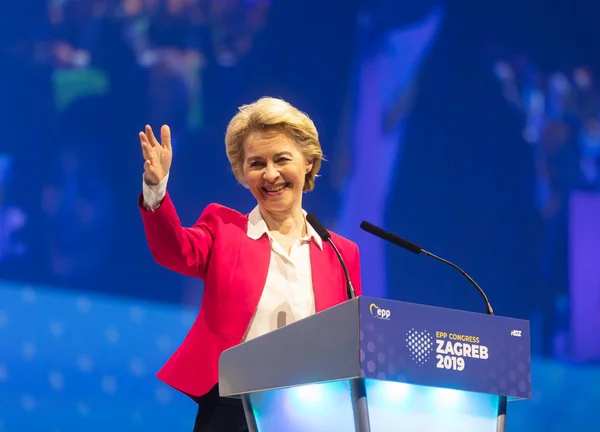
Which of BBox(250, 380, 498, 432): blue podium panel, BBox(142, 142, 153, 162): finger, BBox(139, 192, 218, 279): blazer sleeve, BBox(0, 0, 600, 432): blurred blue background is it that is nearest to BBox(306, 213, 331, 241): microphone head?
BBox(139, 192, 218, 279): blazer sleeve

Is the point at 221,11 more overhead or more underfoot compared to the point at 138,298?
more overhead

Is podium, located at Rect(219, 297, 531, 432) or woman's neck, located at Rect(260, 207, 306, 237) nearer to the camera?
podium, located at Rect(219, 297, 531, 432)

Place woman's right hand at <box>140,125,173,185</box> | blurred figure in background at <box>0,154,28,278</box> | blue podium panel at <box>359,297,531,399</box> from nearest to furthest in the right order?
1. blue podium panel at <box>359,297,531,399</box>
2. woman's right hand at <box>140,125,173,185</box>
3. blurred figure in background at <box>0,154,28,278</box>

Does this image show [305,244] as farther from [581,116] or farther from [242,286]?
[581,116]

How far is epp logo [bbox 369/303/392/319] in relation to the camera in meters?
1.34

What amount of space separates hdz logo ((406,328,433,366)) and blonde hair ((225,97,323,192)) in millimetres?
969

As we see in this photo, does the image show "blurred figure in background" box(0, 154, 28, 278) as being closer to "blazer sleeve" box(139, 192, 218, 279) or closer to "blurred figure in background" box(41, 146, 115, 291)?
"blurred figure in background" box(41, 146, 115, 291)

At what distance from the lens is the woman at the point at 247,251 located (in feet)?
6.53

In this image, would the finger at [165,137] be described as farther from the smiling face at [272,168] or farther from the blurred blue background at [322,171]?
the blurred blue background at [322,171]

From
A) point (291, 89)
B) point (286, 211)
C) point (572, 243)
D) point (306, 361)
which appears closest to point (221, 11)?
point (291, 89)

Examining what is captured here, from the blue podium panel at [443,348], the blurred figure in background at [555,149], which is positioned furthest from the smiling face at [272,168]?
the blurred figure in background at [555,149]

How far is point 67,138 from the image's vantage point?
122 inches

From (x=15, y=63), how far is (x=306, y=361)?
6.85ft

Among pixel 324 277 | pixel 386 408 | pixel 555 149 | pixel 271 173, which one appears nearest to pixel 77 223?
pixel 271 173
